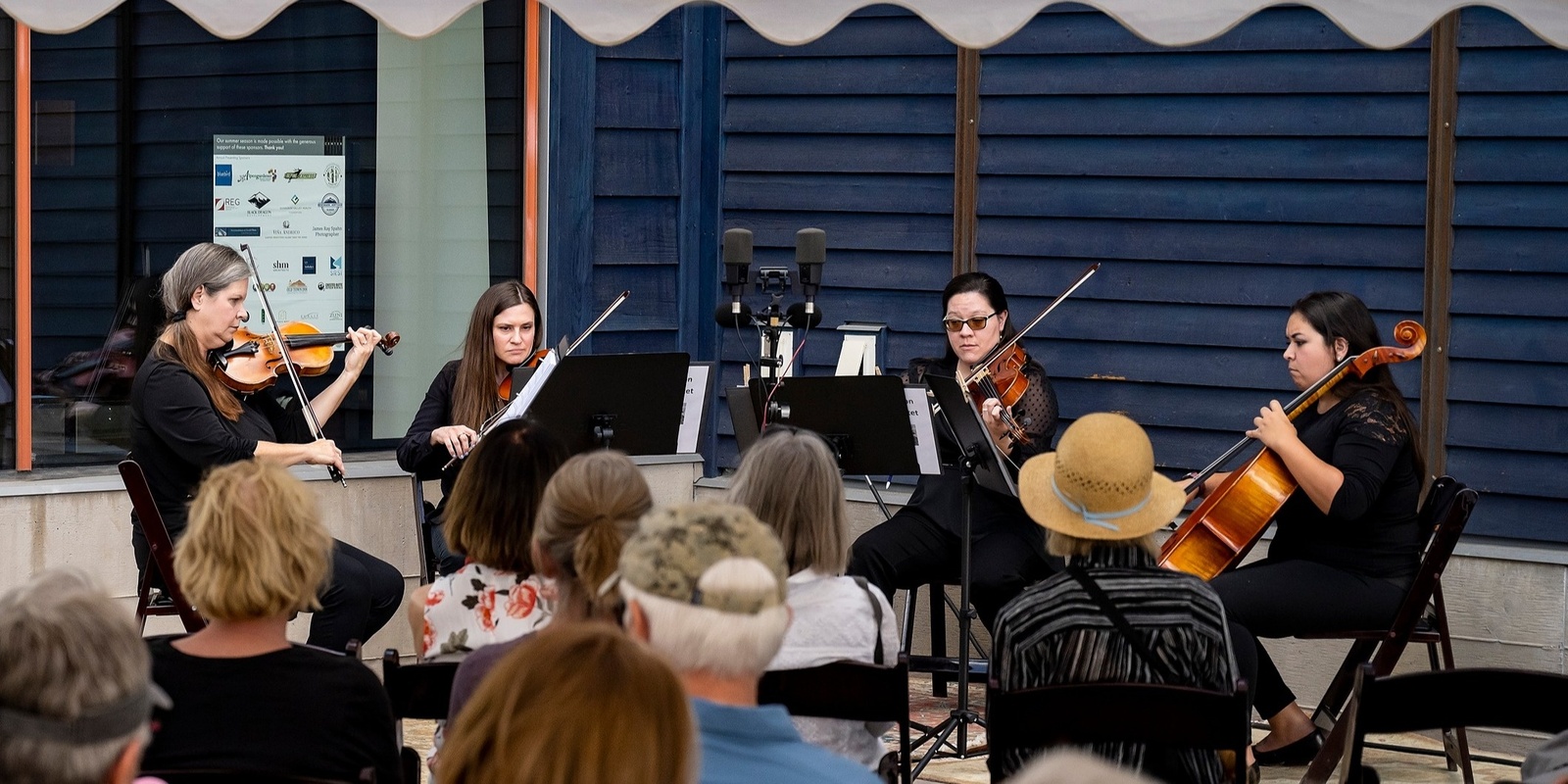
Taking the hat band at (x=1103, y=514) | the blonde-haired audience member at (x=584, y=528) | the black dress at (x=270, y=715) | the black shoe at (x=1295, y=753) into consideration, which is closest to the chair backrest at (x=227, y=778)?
the black dress at (x=270, y=715)

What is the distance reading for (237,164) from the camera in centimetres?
507

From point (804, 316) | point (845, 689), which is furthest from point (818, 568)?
point (804, 316)

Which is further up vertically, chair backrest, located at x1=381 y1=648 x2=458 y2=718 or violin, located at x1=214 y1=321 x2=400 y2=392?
violin, located at x1=214 y1=321 x2=400 y2=392

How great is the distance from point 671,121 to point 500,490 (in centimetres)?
293

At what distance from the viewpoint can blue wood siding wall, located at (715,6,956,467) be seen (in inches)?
210

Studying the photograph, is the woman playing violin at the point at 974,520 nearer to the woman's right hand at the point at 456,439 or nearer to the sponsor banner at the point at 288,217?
the woman's right hand at the point at 456,439

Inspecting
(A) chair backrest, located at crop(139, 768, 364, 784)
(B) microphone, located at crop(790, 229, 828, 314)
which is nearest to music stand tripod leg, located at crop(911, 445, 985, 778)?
(B) microphone, located at crop(790, 229, 828, 314)

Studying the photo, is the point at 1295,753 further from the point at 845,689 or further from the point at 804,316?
the point at 845,689

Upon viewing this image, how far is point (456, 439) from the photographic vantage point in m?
4.43

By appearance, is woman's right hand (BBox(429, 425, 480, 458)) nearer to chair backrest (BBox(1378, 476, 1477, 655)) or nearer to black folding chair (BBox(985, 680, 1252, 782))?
black folding chair (BBox(985, 680, 1252, 782))

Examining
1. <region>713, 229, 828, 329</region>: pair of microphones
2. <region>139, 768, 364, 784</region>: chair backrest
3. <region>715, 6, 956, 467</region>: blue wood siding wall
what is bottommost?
<region>139, 768, 364, 784</region>: chair backrest

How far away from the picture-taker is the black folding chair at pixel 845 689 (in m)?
2.62

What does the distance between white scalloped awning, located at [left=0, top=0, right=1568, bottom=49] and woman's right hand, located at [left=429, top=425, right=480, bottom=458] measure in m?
1.35

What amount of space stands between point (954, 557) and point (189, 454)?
6.86 feet
